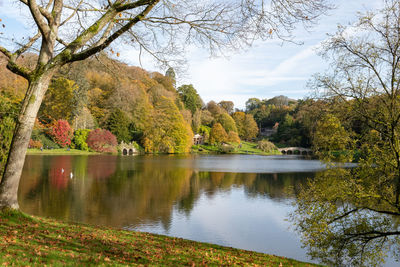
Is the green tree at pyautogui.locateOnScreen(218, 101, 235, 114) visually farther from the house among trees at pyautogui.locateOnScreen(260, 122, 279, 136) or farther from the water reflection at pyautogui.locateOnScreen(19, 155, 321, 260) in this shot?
the water reflection at pyautogui.locateOnScreen(19, 155, 321, 260)

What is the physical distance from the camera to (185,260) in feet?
17.9

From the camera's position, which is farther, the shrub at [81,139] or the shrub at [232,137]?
the shrub at [232,137]

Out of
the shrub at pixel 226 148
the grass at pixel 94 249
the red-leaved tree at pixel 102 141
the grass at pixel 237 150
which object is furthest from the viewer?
the shrub at pixel 226 148

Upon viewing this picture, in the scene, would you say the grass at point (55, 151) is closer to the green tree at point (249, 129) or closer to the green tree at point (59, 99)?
the green tree at point (59, 99)

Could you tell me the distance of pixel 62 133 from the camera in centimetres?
3900

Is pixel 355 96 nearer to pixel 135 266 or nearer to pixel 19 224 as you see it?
pixel 135 266

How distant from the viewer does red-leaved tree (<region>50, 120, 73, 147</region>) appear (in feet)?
126

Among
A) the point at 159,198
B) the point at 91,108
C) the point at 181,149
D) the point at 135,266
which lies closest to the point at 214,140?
the point at 181,149

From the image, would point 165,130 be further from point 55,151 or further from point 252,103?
point 252,103

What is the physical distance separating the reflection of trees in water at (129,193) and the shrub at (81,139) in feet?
69.5

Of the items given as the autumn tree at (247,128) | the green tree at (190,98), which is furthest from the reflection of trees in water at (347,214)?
the autumn tree at (247,128)

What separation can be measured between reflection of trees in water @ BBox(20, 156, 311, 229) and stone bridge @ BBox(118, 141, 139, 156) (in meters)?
24.1

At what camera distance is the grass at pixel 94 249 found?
4.18 metres

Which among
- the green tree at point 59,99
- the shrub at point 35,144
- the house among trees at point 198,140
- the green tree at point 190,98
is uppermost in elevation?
the green tree at point 190,98
